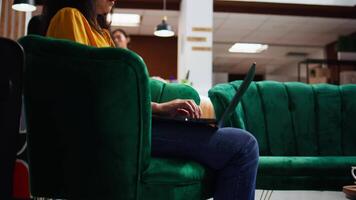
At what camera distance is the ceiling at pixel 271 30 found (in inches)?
320

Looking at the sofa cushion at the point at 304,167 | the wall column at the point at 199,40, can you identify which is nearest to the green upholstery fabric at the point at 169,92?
the sofa cushion at the point at 304,167

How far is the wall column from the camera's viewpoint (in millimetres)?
6723

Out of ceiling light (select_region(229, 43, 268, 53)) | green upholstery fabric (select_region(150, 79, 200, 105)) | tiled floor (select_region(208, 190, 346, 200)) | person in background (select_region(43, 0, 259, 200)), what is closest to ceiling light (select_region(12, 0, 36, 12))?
green upholstery fabric (select_region(150, 79, 200, 105))

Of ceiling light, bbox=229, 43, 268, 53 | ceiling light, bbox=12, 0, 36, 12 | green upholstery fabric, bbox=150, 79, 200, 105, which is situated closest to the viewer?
green upholstery fabric, bbox=150, 79, 200, 105

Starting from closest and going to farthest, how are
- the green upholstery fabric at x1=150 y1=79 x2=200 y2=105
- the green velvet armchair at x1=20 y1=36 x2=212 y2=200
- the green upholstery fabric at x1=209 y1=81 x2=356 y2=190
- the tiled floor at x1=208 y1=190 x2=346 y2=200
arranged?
the green velvet armchair at x1=20 y1=36 x2=212 y2=200
the green upholstery fabric at x1=150 y1=79 x2=200 y2=105
the green upholstery fabric at x1=209 y1=81 x2=356 y2=190
the tiled floor at x1=208 y1=190 x2=346 y2=200

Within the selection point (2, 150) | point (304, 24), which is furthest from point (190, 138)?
point (304, 24)

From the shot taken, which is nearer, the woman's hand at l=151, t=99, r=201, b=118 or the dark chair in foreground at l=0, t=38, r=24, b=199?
the dark chair in foreground at l=0, t=38, r=24, b=199

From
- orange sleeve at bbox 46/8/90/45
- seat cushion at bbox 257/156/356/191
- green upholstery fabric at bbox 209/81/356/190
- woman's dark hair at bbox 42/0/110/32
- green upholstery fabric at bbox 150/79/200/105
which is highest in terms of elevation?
woman's dark hair at bbox 42/0/110/32

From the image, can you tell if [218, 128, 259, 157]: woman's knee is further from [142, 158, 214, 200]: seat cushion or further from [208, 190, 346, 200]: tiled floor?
[208, 190, 346, 200]: tiled floor

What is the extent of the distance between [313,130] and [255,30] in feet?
22.1

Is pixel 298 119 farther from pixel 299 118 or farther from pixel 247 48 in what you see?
pixel 247 48

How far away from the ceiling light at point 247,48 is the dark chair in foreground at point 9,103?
10.1 metres

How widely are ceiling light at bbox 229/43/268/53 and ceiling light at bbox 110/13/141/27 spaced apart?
10.4 ft

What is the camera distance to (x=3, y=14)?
6.21 m
